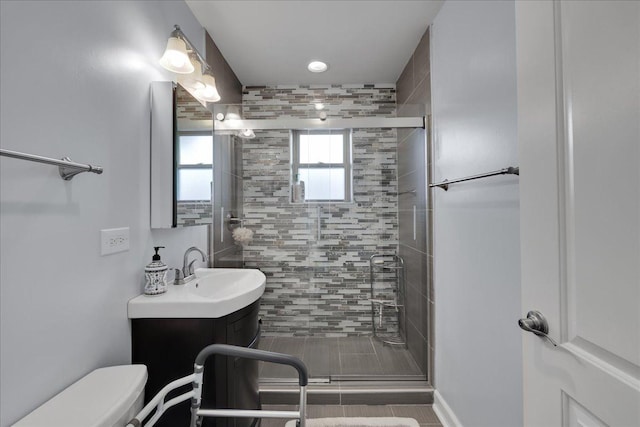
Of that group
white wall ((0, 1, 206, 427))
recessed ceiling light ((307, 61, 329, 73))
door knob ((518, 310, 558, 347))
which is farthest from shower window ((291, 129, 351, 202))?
door knob ((518, 310, 558, 347))

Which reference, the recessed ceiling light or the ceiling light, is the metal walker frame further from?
the recessed ceiling light

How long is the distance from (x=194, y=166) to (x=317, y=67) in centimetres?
152

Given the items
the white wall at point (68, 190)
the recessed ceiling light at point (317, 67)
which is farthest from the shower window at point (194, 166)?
the recessed ceiling light at point (317, 67)

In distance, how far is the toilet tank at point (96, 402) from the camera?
0.83 meters

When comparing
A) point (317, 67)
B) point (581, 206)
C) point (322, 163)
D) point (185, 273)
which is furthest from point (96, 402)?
point (317, 67)

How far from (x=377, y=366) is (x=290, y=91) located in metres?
2.63

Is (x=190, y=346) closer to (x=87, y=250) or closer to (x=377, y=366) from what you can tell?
(x=87, y=250)

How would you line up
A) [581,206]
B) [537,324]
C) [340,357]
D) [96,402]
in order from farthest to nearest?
[340,357] → [96,402] → [537,324] → [581,206]

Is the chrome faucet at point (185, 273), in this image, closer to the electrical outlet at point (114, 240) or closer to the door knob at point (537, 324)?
the electrical outlet at point (114, 240)

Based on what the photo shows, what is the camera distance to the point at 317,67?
2.71 metres

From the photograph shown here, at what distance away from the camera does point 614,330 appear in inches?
22.4

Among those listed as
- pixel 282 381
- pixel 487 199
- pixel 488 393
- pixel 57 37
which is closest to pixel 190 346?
pixel 282 381

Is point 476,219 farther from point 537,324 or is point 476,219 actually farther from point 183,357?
point 183,357

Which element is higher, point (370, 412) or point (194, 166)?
point (194, 166)
